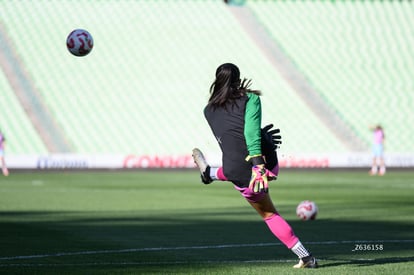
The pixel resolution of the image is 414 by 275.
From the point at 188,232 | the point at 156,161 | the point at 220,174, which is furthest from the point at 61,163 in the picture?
the point at 220,174

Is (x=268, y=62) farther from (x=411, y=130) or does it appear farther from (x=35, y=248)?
(x=35, y=248)

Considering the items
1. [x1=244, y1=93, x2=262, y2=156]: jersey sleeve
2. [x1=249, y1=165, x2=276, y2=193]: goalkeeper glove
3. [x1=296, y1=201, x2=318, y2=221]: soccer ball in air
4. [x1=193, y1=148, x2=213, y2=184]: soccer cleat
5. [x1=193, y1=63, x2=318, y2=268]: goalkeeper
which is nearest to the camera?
[x1=249, y1=165, x2=276, y2=193]: goalkeeper glove

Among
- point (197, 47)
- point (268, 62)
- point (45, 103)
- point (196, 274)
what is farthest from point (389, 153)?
point (196, 274)

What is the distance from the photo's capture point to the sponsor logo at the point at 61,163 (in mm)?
43719

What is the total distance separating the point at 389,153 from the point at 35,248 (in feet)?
126

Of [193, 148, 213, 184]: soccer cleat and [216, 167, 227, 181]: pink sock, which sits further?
[193, 148, 213, 184]: soccer cleat

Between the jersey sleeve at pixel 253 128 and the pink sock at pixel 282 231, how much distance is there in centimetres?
90

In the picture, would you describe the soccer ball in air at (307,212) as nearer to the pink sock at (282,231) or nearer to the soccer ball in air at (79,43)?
the soccer ball in air at (79,43)

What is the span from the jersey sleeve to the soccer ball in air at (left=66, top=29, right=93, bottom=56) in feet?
22.6

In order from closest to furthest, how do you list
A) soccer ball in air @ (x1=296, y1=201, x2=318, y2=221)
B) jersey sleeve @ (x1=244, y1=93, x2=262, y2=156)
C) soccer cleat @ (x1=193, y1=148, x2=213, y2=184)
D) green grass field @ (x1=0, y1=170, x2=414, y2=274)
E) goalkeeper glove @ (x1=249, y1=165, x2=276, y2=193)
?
goalkeeper glove @ (x1=249, y1=165, x2=276, y2=193)
jersey sleeve @ (x1=244, y1=93, x2=262, y2=156)
green grass field @ (x1=0, y1=170, x2=414, y2=274)
soccer cleat @ (x1=193, y1=148, x2=213, y2=184)
soccer ball in air @ (x1=296, y1=201, x2=318, y2=221)

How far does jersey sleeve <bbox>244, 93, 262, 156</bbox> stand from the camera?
9.50 meters

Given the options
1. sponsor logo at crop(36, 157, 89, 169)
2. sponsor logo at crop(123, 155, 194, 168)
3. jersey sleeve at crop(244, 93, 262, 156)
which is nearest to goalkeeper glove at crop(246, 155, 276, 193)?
jersey sleeve at crop(244, 93, 262, 156)

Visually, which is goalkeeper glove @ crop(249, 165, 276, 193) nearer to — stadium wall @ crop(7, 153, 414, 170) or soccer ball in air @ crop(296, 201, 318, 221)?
soccer ball in air @ crop(296, 201, 318, 221)

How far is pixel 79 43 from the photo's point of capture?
15859mm
